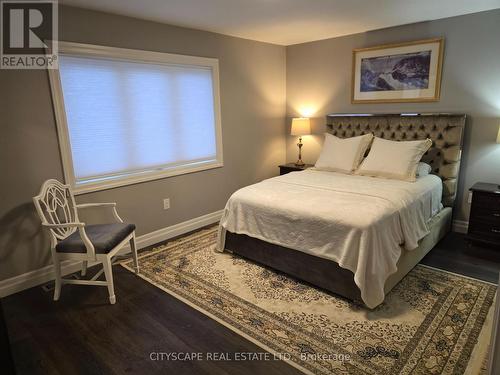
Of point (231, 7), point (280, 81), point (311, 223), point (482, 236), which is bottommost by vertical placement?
point (482, 236)

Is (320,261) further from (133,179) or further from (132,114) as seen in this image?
(132,114)

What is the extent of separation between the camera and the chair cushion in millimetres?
2387

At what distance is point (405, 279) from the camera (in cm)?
266

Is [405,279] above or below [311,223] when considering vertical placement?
below

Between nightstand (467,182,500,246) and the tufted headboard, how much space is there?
0.36 metres

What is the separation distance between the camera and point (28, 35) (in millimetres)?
2504

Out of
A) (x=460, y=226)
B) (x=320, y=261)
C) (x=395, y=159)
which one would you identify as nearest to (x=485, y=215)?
(x=460, y=226)

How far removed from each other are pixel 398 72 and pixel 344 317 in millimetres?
2976

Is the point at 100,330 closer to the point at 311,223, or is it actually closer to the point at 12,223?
Answer: the point at 12,223

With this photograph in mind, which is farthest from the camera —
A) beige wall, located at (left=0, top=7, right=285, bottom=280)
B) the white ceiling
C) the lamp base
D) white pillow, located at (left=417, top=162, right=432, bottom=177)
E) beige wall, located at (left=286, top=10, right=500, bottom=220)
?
the lamp base

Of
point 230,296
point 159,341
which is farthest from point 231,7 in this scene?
point 159,341

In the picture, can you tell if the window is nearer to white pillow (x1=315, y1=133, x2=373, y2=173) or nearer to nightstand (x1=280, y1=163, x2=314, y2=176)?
nightstand (x1=280, y1=163, x2=314, y2=176)

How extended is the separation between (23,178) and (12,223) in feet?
1.21

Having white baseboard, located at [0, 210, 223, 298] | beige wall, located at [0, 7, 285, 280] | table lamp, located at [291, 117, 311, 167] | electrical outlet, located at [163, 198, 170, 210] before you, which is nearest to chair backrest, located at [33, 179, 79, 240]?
beige wall, located at [0, 7, 285, 280]
